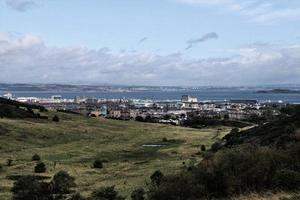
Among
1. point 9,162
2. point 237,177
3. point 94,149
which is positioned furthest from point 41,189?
point 94,149

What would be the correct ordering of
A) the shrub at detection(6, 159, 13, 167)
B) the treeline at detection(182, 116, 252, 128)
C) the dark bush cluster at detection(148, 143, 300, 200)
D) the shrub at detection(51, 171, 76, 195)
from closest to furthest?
the dark bush cluster at detection(148, 143, 300, 200)
the shrub at detection(51, 171, 76, 195)
the shrub at detection(6, 159, 13, 167)
the treeline at detection(182, 116, 252, 128)

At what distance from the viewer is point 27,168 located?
54562 mm

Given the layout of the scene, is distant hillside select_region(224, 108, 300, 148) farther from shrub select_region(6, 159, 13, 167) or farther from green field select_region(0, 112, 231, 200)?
shrub select_region(6, 159, 13, 167)

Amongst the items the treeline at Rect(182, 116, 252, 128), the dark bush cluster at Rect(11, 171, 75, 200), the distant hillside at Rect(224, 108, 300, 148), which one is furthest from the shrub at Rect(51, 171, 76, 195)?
the treeline at Rect(182, 116, 252, 128)

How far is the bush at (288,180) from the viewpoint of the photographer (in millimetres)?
21047

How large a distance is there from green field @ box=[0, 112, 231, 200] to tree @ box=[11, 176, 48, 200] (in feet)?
10.1

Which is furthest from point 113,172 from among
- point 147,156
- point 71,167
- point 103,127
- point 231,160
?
point 103,127

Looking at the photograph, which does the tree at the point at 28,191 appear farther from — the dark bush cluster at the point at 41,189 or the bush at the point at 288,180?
the bush at the point at 288,180

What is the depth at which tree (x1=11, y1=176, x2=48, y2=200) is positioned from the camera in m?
31.3

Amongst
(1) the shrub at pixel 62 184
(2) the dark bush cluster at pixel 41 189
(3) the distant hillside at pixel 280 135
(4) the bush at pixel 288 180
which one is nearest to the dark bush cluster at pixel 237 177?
(4) the bush at pixel 288 180

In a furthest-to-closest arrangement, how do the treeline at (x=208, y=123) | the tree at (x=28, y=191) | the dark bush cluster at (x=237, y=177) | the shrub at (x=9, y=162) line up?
the treeline at (x=208, y=123) → the shrub at (x=9, y=162) → the tree at (x=28, y=191) → the dark bush cluster at (x=237, y=177)

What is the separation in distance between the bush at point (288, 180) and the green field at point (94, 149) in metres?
17.3

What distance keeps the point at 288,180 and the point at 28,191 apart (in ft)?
53.6

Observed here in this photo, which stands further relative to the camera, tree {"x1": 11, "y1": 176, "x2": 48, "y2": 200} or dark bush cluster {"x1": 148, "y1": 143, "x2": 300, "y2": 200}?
tree {"x1": 11, "y1": 176, "x2": 48, "y2": 200}
